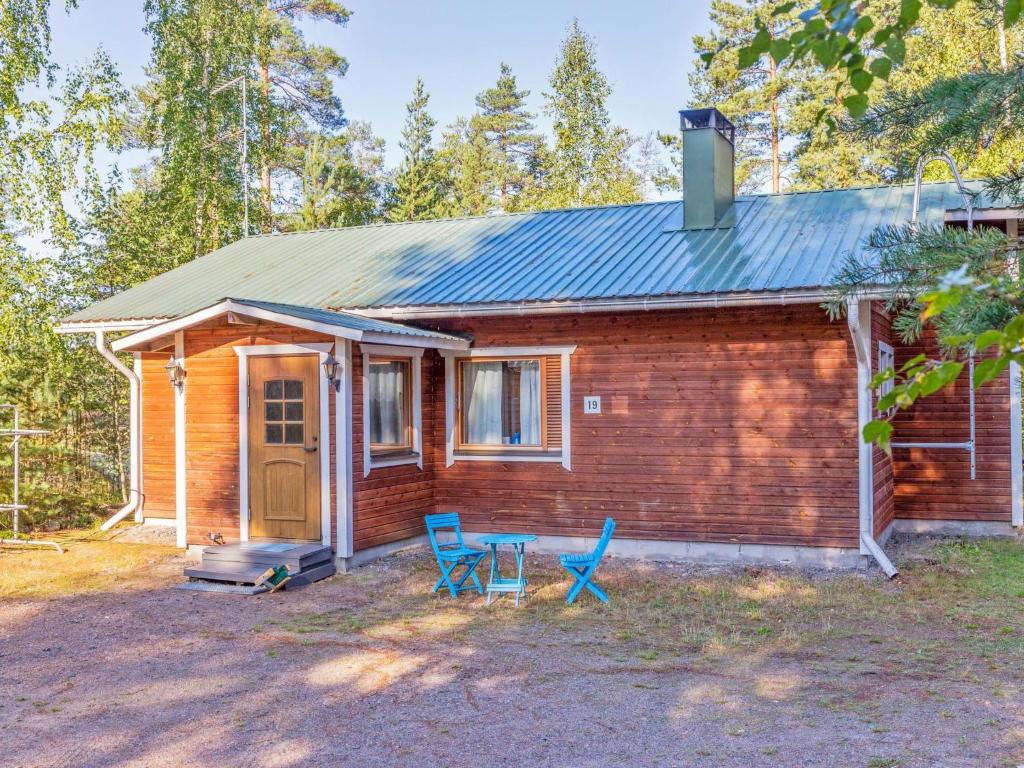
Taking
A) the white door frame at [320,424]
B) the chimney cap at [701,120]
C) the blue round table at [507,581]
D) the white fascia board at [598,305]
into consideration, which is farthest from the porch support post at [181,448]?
the chimney cap at [701,120]

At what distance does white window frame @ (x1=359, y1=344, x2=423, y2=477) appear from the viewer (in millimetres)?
9180

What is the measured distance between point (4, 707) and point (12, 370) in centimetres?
725

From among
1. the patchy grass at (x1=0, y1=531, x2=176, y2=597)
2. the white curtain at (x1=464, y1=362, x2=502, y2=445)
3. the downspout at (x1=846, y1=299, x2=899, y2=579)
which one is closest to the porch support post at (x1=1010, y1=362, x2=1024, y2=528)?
the downspout at (x1=846, y1=299, x2=899, y2=579)

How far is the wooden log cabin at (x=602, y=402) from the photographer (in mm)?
8945

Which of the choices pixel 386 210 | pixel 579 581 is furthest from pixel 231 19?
pixel 579 581

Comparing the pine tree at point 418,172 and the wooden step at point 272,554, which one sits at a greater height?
the pine tree at point 418,172

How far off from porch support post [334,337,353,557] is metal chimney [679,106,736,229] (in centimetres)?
458

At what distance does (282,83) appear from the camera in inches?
1088

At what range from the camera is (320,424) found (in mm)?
9094

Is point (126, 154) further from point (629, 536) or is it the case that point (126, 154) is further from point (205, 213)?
point (629, 536)

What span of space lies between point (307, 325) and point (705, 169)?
5340mm

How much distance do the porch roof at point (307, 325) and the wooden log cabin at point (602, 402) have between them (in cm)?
3

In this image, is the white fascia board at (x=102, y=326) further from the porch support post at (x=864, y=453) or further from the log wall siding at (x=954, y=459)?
the log wall siding at (x=954, y=459)

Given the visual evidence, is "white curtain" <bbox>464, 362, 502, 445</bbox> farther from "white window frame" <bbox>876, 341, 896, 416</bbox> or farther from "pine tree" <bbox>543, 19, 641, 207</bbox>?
"pine tree" <bbox>543, 19, 641, 207</bbox>
